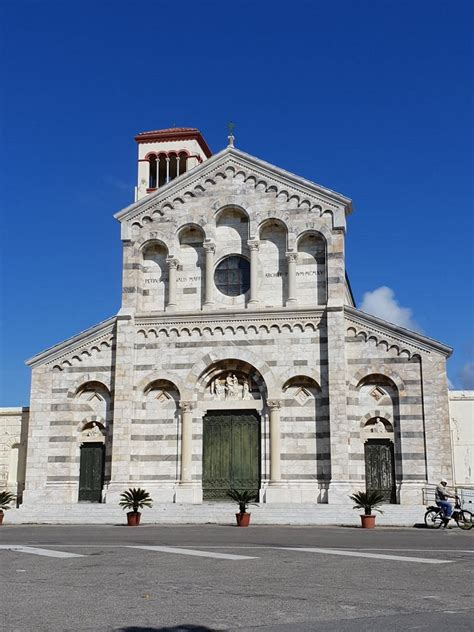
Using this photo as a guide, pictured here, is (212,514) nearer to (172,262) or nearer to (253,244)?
(172,262)

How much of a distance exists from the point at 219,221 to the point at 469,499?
1487 centimetres

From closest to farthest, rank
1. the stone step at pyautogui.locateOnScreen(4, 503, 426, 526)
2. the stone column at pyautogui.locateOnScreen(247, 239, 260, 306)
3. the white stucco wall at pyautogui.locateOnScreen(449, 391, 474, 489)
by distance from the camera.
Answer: the stone step at pyautogui.locateOnScreen(4, 503, 426, 526) → the stone column at pyautogui.locateOnScreen(247, 239, 260, 306) → the white stucco wall at pyautogui.locateOnScreen(449, 391, 474, 489)

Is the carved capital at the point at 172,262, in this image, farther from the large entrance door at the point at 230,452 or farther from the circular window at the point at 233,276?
A: the large entrance door at the point at 230,452

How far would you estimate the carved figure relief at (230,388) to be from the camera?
101ft

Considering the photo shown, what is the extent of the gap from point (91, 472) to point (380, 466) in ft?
37.0

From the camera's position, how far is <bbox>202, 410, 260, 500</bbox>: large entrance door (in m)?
29.9

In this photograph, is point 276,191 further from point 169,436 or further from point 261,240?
point 169,436

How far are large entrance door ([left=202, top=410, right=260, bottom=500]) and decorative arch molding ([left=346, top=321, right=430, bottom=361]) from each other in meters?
5.02

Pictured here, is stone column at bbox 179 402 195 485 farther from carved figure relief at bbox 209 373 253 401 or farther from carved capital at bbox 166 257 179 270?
carved capital at bbox 166 257 179 270

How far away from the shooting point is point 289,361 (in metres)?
30.0

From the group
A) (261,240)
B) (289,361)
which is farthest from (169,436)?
(261,240)

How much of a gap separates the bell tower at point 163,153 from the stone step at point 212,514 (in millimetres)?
37431

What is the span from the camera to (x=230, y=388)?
101 feet

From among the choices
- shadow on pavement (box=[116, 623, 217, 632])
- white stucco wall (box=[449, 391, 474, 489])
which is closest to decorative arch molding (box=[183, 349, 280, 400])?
white stucco wall (box=[449, 391, 474, 489])
